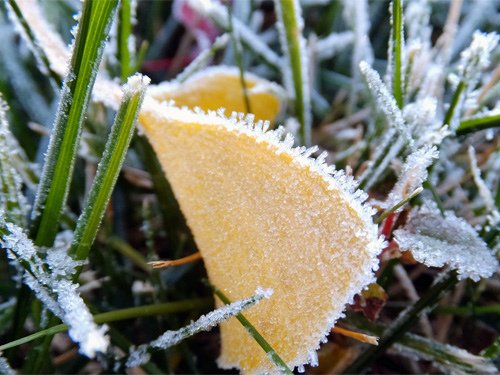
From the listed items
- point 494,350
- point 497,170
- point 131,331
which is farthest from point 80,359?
point 497,170

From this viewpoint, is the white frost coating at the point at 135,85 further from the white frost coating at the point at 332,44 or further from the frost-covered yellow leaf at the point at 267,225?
the white frost coating at the point at 332,44

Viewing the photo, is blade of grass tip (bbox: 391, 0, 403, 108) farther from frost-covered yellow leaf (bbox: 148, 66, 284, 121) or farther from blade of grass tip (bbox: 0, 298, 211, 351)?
blade of grass tip (bbox: 0, 298, 211, 351)

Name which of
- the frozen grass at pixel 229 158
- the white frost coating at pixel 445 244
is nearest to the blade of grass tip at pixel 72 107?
the frozen grass at pixel 229 158

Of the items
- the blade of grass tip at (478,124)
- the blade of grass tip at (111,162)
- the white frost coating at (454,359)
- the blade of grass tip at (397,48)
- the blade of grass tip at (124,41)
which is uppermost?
the blade of grass tip at (124,41)

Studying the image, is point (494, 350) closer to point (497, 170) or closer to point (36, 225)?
point (497, 170)

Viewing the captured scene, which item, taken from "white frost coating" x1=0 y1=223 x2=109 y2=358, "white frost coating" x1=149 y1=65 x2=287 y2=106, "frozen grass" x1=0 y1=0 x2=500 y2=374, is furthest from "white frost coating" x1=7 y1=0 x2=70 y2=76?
"white frost coating" x1=0 y1=223 x2=109 y2=358

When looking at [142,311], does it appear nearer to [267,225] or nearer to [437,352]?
[267,225]

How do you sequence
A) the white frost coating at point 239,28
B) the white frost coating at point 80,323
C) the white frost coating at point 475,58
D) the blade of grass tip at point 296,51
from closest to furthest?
1. the white frost coating at point 80,323
2. the white frost coating at point 475,58
3. the blade of grass tip at point 296,51
4. the white frost coating at point 239,28
